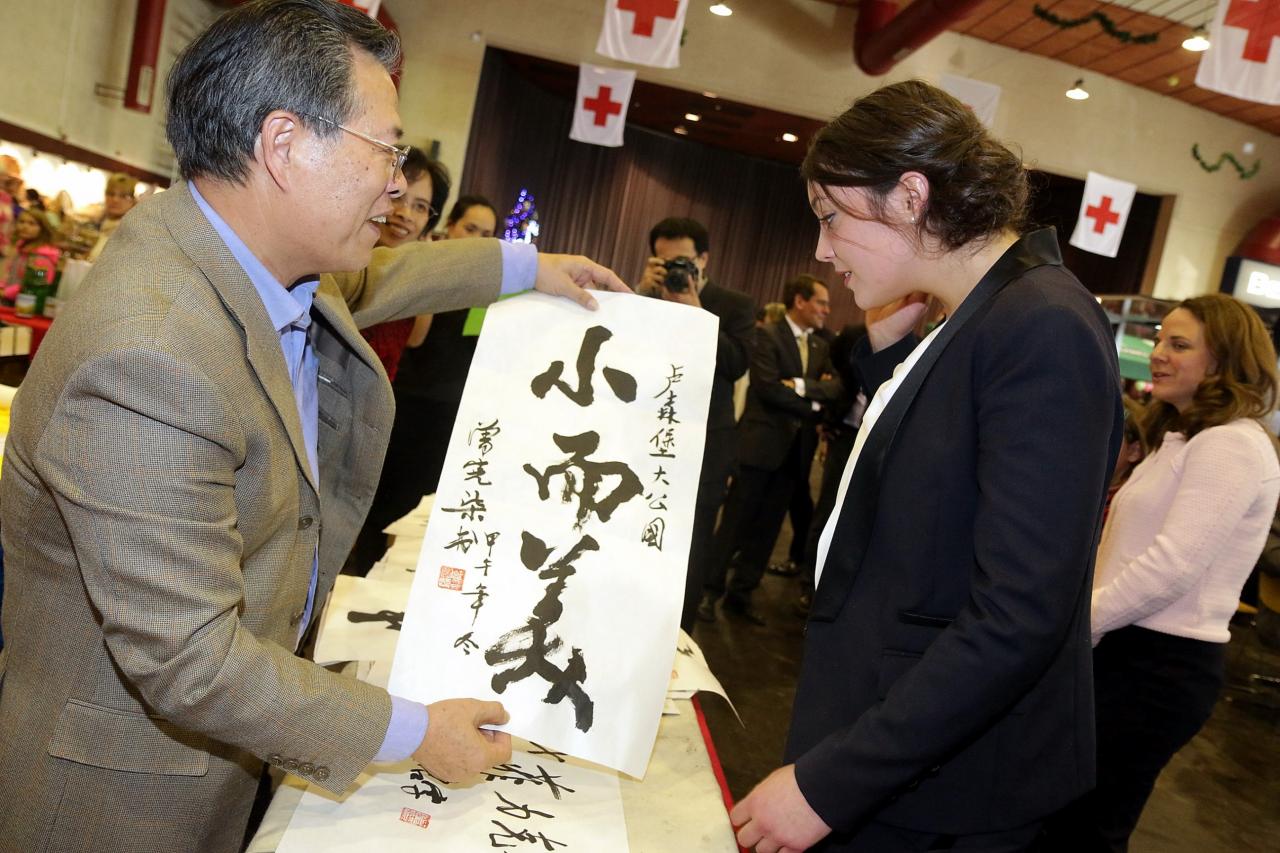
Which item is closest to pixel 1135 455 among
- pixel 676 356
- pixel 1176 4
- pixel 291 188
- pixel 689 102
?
pixel 676 356

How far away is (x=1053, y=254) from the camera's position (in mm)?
977

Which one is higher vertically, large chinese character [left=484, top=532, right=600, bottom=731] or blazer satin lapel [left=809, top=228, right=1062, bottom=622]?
blazer satin lapel [left=809, top=228, right=1062, bottom=622]

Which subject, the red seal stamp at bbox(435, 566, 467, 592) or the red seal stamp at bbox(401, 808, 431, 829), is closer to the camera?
the red seal stamp at bbox(401, 808, 431, 829)

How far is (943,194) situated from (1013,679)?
1.63 feet

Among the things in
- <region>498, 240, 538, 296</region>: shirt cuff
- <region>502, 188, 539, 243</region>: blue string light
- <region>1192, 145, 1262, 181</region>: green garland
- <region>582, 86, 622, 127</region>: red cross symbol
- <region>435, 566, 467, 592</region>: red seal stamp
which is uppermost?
<region>1192, 145, 1262, 181</region>: green garland

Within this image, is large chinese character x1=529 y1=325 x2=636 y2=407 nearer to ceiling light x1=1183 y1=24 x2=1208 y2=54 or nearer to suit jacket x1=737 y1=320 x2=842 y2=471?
suit jacket x1=737 y1=320 x2=842 y2=471

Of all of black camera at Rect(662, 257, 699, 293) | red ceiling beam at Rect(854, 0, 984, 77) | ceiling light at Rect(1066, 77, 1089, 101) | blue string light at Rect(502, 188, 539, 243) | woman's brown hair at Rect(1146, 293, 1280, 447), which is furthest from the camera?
blue string light at Rect(502, 188, 539, 243)

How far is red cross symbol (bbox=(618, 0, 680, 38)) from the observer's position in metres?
6.11

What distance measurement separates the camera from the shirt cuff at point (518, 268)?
1.40 metres

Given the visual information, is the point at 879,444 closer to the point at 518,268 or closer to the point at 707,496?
the point at 518,268

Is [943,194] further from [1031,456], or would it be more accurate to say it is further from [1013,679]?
[1013,679]

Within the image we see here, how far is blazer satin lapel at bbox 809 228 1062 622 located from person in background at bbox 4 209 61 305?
4.08 meters

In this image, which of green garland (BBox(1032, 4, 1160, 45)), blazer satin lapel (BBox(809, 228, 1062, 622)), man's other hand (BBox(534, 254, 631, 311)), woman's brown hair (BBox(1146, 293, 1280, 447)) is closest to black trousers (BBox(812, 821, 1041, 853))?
blazer satin lapel (BBox(809, 228, 1062, 622))

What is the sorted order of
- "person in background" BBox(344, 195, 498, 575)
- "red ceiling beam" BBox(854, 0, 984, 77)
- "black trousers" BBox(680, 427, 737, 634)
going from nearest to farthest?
"person in background" BBox(344, 195, 498, 575) → "black trousers" BBox(680, 427, 737, 634) → "red ceiling beam" BBox(854, 0, 984, 77)
